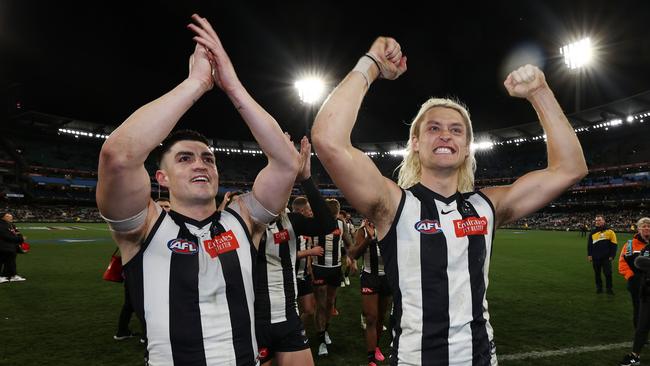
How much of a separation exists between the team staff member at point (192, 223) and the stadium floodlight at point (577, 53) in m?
36.3

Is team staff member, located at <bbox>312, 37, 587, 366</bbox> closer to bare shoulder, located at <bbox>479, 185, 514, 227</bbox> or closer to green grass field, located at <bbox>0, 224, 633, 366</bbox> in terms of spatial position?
bare shoulder, located at <bbox>479, 185, 514, 227</bbox>

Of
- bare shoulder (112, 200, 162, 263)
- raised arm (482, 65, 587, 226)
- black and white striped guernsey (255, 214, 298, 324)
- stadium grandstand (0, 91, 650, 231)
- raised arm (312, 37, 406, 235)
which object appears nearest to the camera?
raised arm (312, 37, 406, 235)

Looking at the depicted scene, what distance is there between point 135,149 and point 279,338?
2595mm

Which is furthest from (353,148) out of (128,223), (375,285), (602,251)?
(602,251)

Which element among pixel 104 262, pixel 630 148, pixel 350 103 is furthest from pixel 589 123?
pixel 350 103

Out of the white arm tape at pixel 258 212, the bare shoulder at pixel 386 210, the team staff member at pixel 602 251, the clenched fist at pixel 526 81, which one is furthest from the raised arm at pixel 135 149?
the team staff member at pixel 602 251

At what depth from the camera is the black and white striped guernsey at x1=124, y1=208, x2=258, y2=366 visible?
2.12 meters

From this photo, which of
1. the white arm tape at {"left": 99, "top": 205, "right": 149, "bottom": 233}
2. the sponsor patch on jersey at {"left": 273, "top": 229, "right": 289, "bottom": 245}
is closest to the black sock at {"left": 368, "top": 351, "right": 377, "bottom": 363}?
the sponsor patch on jersey at {"left": 273, "top": 229, "right": 289, "bottom": 245}

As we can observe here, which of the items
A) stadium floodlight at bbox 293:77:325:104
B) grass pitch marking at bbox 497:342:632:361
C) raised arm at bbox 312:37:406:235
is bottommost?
grass pitch marking at bbox 497:342:632:361

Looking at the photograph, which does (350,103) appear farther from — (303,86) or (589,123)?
(589,123)

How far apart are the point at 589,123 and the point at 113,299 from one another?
179 ft

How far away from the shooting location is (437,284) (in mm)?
2059

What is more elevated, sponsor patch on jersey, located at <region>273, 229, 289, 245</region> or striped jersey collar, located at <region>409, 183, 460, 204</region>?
striped jersey collar, located at <region>409, 183, 460, 204</region>

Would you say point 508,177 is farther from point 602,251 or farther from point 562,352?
point 562,352
